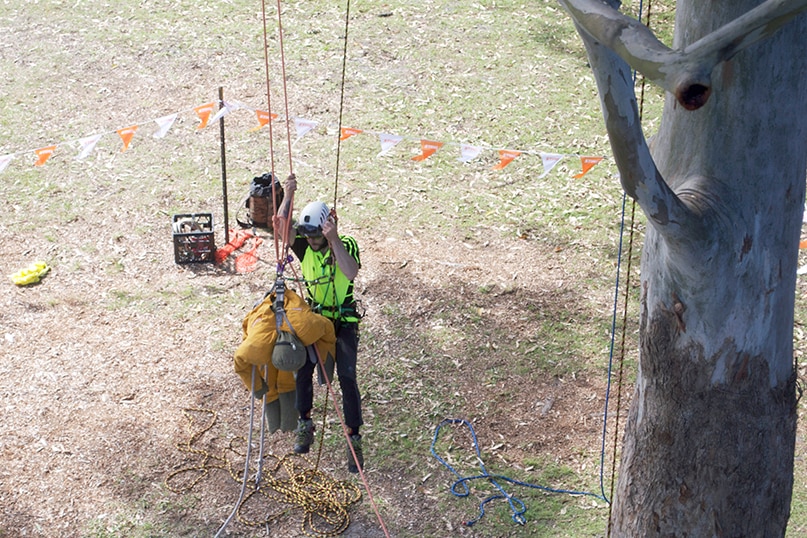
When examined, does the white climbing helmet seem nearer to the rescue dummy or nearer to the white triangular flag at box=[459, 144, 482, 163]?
the rescue dummy

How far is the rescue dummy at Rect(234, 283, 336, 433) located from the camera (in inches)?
228

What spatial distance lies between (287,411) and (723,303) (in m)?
3.14

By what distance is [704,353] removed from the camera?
455 cm

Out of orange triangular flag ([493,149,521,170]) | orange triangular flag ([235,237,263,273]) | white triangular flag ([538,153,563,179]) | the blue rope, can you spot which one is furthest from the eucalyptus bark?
orange triangular flag ([493,149,521,170])

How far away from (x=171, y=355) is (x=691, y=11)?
5.41m

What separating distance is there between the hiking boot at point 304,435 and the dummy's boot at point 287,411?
0.12m

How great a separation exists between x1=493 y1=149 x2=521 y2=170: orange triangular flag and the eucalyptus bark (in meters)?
6.24

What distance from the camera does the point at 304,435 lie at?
6551mm

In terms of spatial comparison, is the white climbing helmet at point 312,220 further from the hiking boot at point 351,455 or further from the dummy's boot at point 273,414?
the hiking boot at point 351,455

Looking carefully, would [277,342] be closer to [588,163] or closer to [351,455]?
[351,455]

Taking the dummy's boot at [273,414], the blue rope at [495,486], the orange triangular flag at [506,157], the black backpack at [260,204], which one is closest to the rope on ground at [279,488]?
the dummy's boot at [273,414]

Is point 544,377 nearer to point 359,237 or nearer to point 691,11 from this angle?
point 359,237

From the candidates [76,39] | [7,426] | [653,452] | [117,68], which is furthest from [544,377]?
[76,39]

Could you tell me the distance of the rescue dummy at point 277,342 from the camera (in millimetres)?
5789
